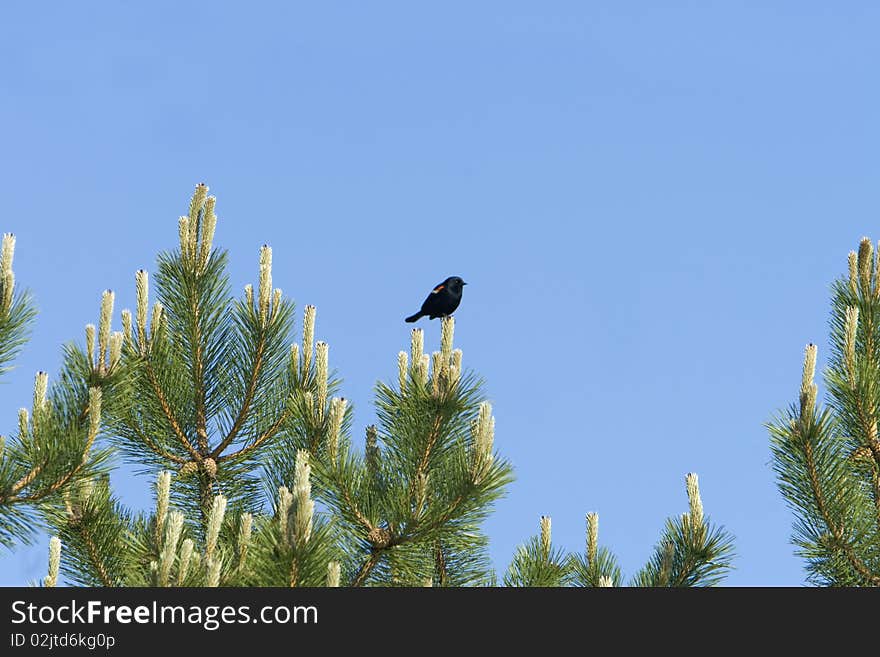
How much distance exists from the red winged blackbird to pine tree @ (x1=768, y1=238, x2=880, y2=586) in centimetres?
500

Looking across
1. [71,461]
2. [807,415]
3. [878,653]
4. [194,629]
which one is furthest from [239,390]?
[878,653]

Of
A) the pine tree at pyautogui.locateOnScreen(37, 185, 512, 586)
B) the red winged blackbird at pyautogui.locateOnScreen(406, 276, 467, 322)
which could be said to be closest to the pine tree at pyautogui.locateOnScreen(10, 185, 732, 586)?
the pine tree at pyautogui.locateOnScreen(37, 185, 512, 586)

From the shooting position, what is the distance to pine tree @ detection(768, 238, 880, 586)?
7363 millimetres

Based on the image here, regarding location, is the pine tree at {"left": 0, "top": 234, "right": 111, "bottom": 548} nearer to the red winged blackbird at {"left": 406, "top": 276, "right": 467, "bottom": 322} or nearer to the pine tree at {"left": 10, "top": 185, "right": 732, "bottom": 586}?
the pine tree at {"left": 10, "top": 185, "right": 732, "bottom": 586}

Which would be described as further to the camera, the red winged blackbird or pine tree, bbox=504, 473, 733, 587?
the red winged blackbird

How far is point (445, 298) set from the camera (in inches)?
473

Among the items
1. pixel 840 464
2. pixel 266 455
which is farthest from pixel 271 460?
pixel 840 464

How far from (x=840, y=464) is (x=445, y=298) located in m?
5.40

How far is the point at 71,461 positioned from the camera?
647 centimetres

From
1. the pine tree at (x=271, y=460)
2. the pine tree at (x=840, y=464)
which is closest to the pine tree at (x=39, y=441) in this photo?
the pine tree at (x=271, y=460)

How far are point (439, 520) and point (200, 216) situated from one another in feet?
9.85

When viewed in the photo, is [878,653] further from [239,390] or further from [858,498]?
[239,390]

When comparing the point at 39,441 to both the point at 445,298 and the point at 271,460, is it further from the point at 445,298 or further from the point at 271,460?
the point at 445,298

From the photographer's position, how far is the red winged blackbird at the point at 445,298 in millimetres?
12008
